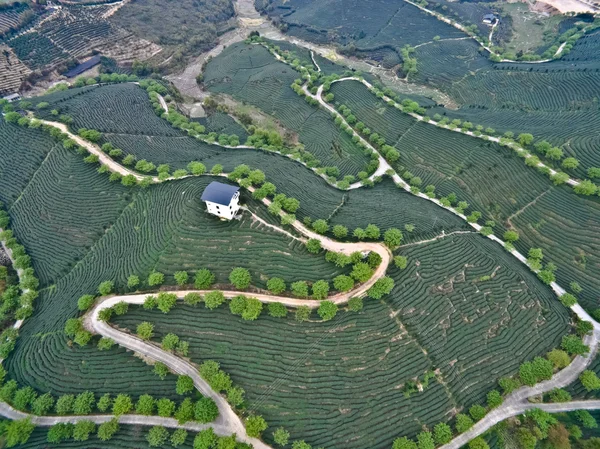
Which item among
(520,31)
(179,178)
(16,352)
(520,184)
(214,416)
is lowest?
(16,352)

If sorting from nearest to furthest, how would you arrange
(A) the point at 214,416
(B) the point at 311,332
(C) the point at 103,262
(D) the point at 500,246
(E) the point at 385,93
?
(A) the point at 214,416
(B) the point at 311,332
(C) the point at 103,262
(D) the point at 500,246
(E) the point at 385,93

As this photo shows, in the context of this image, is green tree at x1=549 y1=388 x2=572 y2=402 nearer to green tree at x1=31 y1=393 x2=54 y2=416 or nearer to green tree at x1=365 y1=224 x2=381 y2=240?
green tree at x1=365 y1=224 x2=381 y2=240

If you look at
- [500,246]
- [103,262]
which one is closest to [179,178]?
[103,262]

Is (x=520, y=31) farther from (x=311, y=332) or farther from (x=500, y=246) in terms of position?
(x=311, y=332)

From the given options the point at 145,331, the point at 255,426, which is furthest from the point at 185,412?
the point at 145,331

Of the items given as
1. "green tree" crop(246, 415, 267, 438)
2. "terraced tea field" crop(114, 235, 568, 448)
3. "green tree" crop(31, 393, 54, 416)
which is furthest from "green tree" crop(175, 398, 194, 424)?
"green tree" crop(31, 393, 54, 416)
